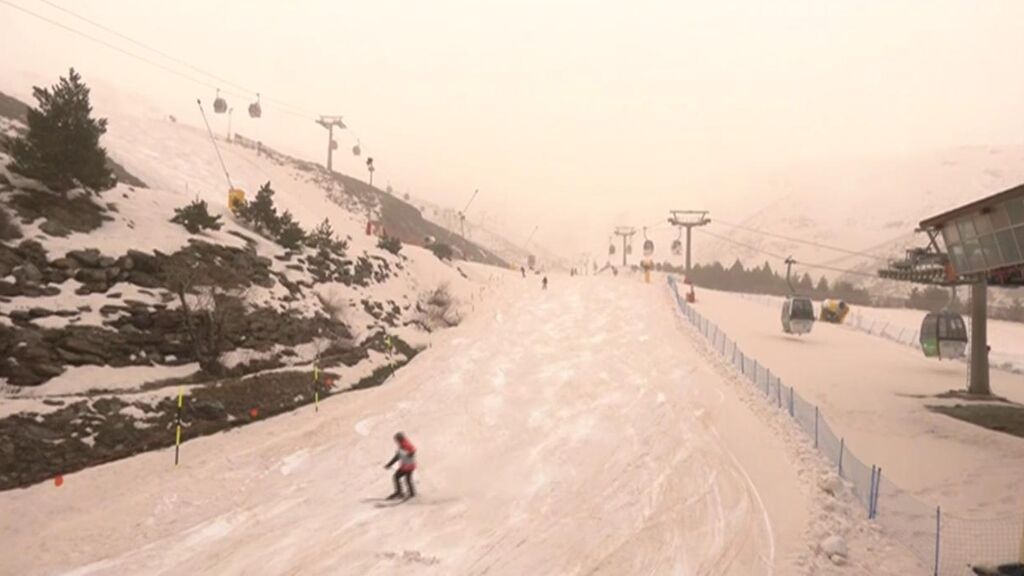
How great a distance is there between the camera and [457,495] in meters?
16.3

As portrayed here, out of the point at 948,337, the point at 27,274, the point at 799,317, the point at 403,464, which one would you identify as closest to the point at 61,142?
the point at 27,274

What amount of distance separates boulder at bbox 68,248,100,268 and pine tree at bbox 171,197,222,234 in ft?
21.1

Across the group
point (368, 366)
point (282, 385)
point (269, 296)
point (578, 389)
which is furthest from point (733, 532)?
point (269, 296)

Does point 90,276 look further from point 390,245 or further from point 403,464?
point 390,245

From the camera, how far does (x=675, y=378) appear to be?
29719 mm

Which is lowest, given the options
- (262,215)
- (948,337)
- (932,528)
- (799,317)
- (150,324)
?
(932,528)

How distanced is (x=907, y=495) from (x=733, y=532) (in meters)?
5.30

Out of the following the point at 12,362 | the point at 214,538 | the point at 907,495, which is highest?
the point at 12,362

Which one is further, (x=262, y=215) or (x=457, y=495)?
(x=262, y=215)

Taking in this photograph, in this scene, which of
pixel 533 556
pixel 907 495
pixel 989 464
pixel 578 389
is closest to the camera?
pixel 533 556

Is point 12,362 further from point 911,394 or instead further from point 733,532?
point 911,394

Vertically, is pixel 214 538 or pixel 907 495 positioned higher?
pixel 907 495

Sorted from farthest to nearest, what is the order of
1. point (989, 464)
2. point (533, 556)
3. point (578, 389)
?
point (578, 389), point (989, 464), point (533, 556)

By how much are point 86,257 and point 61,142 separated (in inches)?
265
